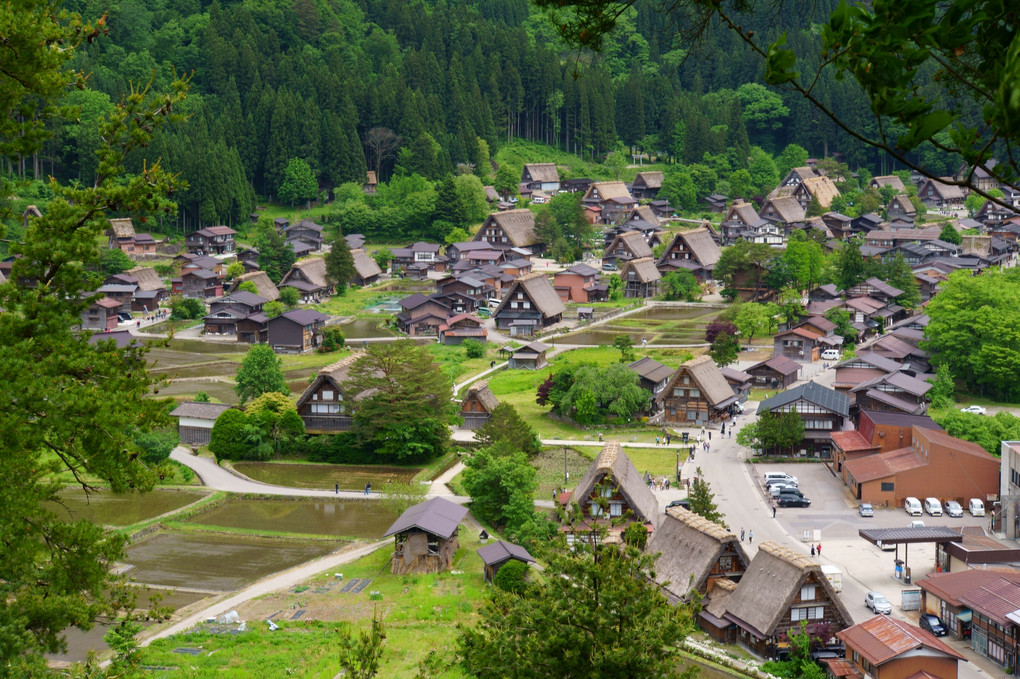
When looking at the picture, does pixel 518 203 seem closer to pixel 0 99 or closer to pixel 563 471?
pixel 563 471

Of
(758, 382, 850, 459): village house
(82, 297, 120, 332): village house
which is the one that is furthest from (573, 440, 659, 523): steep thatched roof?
(82, 297, 120, 332): village house

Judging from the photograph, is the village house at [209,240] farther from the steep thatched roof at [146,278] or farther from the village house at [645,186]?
the village house at [645,186]

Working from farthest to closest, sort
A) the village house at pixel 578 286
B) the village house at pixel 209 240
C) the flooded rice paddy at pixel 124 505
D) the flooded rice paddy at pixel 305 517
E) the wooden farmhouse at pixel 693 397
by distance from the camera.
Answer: the village house at pixel 209 240 → the village house at pixel 578 286 → the wooden farmhouse at pixel 693 397 → the flooded rice paddy at pixel 124 505 → the flooded rice paddy at pixel 305 517

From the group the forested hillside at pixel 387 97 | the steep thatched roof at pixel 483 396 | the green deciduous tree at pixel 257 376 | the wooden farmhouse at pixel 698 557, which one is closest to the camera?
the wooden farmhouse at pixel 698 557

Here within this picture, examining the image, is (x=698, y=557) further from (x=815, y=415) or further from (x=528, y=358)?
(x=528, y=358)

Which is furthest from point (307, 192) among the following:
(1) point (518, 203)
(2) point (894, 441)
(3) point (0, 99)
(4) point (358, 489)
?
(3) point (0, 99)

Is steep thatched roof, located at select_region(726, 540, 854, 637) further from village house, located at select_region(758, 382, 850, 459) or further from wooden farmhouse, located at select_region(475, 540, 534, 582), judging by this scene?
village house, located at select_region(758, 382, 850, 459)

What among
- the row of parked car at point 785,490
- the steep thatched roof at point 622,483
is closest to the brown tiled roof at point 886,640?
the steep thatched roof at point 622,483
